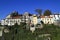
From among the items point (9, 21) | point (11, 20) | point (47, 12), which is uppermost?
point (47, 12)

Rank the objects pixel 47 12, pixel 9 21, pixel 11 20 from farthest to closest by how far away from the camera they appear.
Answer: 1. pixel 47 12
2. pixel 11 20
3. pixel 9 21

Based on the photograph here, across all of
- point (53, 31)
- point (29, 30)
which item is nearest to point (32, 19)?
point (29, 30)

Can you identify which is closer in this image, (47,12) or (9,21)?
(9,21)

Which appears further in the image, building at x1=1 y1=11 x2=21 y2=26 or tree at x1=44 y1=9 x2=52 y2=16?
tree at x1=44 y1=9 x2=52 y2=16

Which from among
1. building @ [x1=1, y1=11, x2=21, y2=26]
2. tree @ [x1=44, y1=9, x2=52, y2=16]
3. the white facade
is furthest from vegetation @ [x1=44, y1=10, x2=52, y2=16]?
the white facade

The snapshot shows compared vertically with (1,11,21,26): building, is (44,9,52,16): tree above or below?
above

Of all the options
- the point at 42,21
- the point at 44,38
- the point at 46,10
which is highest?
the point at 46,10

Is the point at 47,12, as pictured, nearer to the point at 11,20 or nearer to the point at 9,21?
the point at 11,20

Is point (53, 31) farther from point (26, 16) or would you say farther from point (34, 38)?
point (26, 16)

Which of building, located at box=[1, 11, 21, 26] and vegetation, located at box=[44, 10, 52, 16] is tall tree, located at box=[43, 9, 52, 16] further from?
building, located at box=[1, 11, 21, 26]

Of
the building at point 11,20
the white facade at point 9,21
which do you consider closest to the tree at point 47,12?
the building at point 11,20

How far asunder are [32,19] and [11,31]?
7544mm

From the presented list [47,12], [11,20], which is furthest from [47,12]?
[11,20]

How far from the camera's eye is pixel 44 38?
64.6 feet
